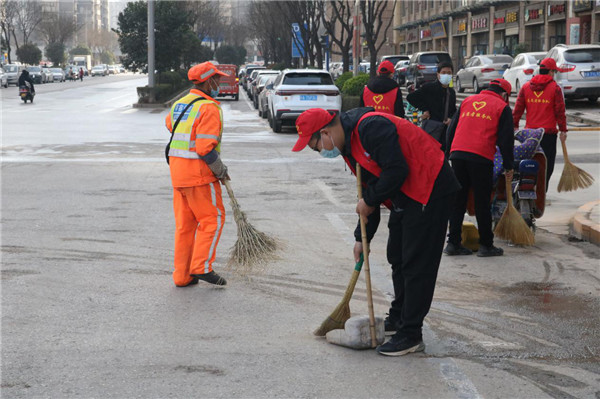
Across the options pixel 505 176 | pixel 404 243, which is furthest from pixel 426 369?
pixel 505 176

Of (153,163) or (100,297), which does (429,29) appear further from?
(100,297)

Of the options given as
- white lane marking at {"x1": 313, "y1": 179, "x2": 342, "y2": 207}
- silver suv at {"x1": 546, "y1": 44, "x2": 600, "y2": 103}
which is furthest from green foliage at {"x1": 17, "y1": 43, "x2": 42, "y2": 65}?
white lane marking at {"x1": 313, "y1": 179, "x2": 342, "y2": 207}

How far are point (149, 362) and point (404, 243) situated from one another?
5.33 feet

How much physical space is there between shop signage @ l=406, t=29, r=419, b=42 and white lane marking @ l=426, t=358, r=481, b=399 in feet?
226

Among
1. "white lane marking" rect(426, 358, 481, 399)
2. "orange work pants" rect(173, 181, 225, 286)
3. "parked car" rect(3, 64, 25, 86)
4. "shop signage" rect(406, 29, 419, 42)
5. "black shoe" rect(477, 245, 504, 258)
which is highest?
"shop signage" rect(406, 29, 419, 42)

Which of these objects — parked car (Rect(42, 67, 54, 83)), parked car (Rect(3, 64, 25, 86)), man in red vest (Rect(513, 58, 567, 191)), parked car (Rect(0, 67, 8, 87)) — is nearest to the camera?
man in red vest (Rect(513, 58, 567, 191))

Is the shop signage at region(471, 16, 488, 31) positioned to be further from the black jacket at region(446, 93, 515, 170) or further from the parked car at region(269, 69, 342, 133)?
the black jacket at region(446, 93, 515, 170)

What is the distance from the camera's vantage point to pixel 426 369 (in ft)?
16.2

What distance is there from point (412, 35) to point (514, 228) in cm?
6726

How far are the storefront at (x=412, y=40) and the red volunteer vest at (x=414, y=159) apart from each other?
68.5 m

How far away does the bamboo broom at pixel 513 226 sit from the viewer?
8.35m

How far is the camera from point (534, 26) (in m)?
45.9

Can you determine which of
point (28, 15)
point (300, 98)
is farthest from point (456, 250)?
point (28, 15)

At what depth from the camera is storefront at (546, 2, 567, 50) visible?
40588mm
